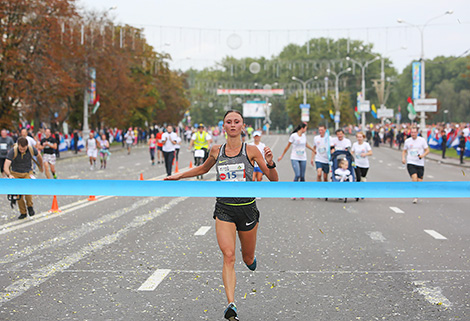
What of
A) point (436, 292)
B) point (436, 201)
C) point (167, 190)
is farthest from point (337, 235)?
point (436, 201)

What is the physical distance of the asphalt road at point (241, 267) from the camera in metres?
5.88

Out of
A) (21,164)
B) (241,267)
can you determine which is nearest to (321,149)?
(21,164)

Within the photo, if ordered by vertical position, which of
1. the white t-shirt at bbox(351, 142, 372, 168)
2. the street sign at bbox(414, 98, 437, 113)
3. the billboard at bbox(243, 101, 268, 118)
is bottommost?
the white t-shirt at bbox(351, 142, 372, 168)

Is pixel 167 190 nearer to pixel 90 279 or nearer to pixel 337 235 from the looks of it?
pixel 90 279

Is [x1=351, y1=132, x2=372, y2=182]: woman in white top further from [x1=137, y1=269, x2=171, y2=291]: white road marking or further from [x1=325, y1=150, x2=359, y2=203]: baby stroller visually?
[x1=137, y1=269, x2=171, y2=291]: white road marking

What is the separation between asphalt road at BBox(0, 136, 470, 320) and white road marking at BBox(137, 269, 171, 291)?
2cm

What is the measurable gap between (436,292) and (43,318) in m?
3.67

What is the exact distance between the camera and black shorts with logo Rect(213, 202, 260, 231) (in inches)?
218

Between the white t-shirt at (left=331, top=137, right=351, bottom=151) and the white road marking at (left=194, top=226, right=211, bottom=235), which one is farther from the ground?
the white t-shirt at (left=331, top=137, right=351, bottom=151)

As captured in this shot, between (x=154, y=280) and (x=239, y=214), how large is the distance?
1.88 meters

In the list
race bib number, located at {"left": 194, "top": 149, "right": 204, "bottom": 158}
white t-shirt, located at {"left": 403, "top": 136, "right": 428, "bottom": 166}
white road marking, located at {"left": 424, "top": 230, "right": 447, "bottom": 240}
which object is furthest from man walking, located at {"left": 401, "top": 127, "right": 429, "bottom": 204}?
race bib number, located at {"left": 194, "top": 149, "right": 204, "bottom": 158}

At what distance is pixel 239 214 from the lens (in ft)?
18.1

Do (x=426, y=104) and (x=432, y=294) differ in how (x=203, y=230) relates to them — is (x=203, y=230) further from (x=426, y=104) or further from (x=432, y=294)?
(x=426, y=104)

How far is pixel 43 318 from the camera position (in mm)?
5582
